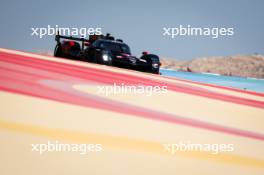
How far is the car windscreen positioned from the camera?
23.2 feet

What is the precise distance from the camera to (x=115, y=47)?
23.6 feet

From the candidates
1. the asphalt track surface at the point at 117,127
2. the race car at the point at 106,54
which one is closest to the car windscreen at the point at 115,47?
the race car at the point at 106,54

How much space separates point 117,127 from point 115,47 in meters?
4.27

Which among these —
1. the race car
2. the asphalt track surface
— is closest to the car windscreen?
the race car

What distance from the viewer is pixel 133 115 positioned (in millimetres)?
3457

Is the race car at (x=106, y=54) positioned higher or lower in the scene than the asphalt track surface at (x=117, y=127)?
higher

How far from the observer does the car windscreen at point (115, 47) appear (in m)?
7.07

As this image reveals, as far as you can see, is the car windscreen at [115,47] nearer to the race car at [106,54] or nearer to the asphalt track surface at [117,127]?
the race car at [106,54]

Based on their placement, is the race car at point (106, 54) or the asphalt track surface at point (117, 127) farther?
the race car at point (106, 54)

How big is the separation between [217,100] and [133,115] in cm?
162

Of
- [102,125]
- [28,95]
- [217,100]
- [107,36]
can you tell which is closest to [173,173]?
[102,125]

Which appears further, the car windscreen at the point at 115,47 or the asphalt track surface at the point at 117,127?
the car windscreen at the point at 115,47

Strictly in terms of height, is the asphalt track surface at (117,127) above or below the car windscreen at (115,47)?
below

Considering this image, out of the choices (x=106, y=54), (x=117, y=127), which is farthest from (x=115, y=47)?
(x=117, y=127)
